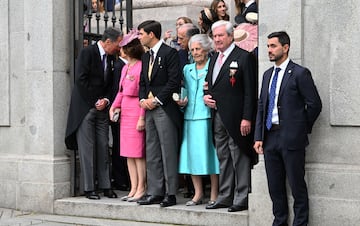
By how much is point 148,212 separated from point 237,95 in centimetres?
171

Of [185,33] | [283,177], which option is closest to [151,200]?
[283,177]

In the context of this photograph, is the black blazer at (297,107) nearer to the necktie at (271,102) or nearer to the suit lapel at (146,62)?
the necktie at (271,102)

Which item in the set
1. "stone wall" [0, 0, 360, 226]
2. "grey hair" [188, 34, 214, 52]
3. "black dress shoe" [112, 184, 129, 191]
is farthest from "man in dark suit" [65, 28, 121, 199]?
"grey hair" [188, 34, 214, 52]

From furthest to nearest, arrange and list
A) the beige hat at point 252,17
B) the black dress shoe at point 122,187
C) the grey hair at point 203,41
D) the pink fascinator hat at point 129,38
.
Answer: the black dress shoe at point 122,187, the pink fascinator hat at point 129,38, the beige hat at point 252,17, the grey hair at point 203,41

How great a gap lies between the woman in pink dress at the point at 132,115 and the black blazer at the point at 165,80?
26 centimetres

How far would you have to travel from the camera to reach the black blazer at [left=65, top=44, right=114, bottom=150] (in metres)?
9.26

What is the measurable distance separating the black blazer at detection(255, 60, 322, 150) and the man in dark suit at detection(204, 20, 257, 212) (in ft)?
2.40

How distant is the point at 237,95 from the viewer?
322 inches

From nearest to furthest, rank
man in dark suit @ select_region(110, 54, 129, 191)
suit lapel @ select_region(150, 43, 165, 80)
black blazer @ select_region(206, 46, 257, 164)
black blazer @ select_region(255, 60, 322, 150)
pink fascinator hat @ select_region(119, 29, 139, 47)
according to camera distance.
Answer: black blazer @ select_region(255, 60, 322, 150) → black blazer @ select_region(206, 46, 257, 164) → suit lapel @ select_region(150, 43, 165, 80) → pink fascinator hat @ select_region(119, 29, 139, 47) → man in dark suit @ select_region(110, 54, 129, 191)

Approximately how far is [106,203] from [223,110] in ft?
6.40

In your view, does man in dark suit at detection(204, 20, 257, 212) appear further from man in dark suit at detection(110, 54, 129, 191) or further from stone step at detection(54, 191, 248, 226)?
man in dark suit at detection(110, 54, 129, 191)

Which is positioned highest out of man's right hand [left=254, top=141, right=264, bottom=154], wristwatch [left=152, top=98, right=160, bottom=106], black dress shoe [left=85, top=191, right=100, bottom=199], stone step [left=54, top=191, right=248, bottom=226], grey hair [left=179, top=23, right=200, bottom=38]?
grey hair [left=179, top=23, right=200, bottom=38]

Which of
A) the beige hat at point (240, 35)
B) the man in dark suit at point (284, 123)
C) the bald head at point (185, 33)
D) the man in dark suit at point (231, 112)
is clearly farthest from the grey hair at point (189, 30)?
the man in dark suit at point (284, 123)

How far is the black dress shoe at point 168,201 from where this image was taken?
8625 millimetres
